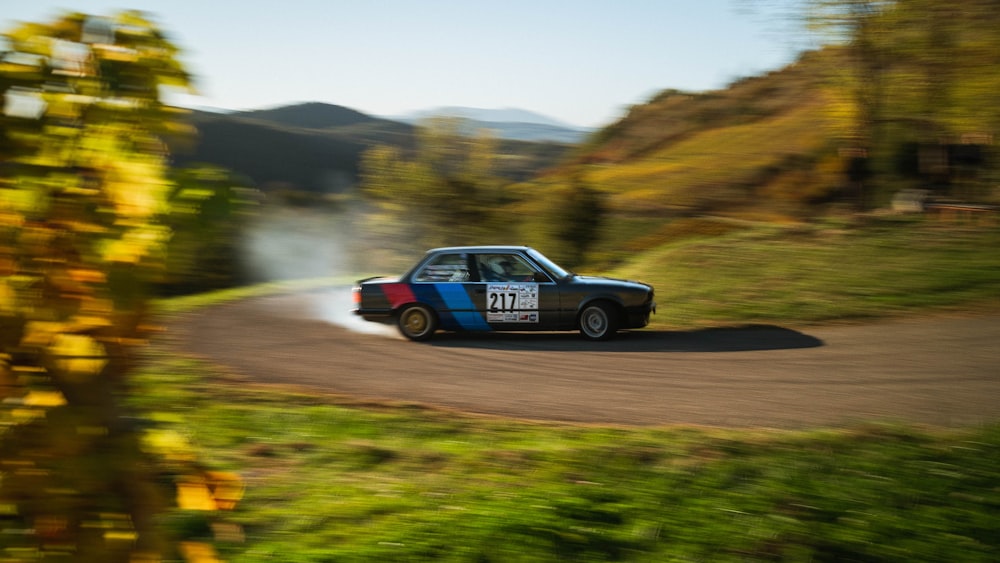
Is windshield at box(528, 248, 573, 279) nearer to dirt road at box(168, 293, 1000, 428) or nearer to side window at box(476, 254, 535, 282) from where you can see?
side window at box(476, 254, 535, 282)

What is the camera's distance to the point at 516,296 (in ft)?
40.7

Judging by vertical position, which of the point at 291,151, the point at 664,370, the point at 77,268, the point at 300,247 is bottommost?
the point at 664,370

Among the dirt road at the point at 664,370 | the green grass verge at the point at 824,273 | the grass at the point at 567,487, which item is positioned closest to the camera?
the grass at the point at 567,487

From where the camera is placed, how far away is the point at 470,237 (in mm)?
24266

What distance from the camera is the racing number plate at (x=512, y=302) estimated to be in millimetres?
12383

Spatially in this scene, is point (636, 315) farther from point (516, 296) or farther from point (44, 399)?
point (44, 399)

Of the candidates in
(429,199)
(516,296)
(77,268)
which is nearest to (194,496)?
(77,268)

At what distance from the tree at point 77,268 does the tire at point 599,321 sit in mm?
9871

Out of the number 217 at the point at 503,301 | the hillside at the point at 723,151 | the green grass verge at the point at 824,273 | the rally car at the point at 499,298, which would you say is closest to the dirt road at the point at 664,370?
the rally car at the point at 499,298

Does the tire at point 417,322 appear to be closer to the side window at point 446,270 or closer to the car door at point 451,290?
the car door at point 451,290

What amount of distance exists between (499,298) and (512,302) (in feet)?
0.64

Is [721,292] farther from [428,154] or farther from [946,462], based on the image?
Result: [428,154]

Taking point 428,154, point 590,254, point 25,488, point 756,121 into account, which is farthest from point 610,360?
point 756,121

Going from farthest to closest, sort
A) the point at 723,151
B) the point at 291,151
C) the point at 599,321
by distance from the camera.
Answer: the point at 291,151 < the point at 723,151 < the point at 599,321
